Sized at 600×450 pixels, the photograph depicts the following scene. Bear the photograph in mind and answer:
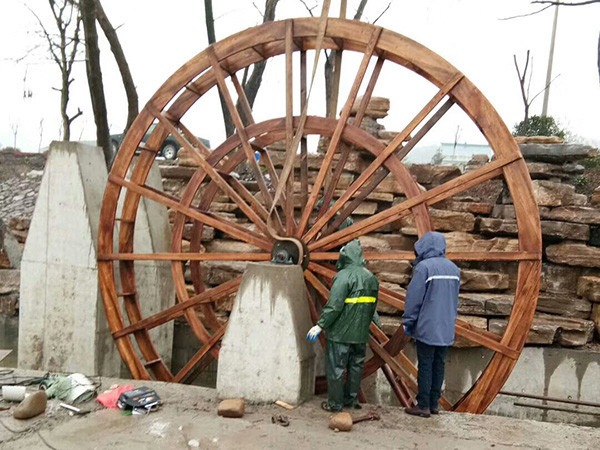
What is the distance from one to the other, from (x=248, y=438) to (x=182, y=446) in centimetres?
47

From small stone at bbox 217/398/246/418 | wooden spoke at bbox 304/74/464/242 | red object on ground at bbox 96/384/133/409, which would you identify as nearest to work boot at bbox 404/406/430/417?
small stone at bbox 217/398/246/418

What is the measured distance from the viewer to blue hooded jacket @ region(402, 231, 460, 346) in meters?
4.48

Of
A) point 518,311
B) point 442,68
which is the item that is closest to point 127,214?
point 442,68

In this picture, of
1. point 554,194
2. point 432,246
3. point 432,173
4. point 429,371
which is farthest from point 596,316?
point 432,246

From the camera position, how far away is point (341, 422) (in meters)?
4.31

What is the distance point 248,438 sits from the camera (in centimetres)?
420

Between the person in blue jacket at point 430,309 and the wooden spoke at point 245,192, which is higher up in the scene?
the wooden spoke at point 245,192

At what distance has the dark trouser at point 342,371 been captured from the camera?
4.72 metres

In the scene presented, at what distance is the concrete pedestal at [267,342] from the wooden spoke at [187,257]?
89 centimetres

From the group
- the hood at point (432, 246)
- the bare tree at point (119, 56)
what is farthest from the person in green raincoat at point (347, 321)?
the bare tree at point (119, 56)

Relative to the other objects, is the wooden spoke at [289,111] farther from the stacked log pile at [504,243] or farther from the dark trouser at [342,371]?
the stacked log pile at [504,243]

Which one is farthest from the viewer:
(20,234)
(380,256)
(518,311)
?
(20,234)

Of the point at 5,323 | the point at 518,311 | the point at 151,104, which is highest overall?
the point at 151,104

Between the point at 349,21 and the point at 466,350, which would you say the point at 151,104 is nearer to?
the point at 349,21
